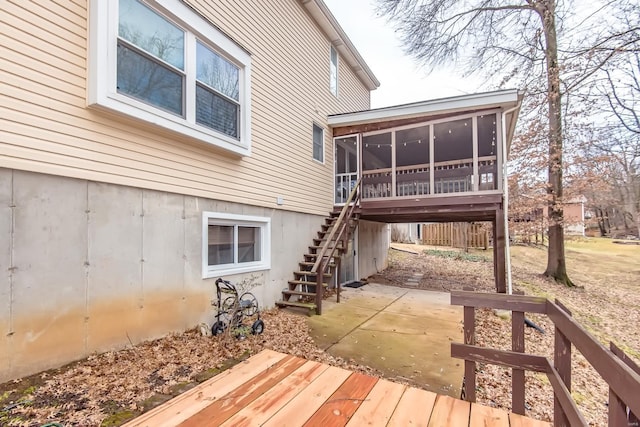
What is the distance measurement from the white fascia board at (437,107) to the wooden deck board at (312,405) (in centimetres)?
686

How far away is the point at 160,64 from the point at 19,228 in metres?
2.66

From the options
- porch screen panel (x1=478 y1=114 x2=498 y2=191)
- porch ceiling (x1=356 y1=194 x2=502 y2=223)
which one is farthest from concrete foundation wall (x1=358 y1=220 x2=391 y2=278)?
porch screen panel (x1=478 y1=114 x2=498 y2=191)

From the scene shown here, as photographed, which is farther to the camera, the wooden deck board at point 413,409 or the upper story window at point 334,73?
the upper story window at point 334,73

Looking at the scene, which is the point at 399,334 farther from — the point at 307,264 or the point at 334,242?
the point at 334,242

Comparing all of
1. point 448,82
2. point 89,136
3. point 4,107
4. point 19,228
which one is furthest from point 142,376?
point 448,82

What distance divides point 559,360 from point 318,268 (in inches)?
179

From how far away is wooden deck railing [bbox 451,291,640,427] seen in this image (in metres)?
1.19

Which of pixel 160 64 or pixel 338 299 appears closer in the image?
pixel 160 64

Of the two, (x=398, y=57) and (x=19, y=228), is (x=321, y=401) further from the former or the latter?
(x=398, y=57)

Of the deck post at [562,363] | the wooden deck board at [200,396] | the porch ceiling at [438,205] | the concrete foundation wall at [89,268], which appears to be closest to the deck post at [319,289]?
the concrete foundation wall at [89,268]

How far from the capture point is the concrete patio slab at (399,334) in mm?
3650

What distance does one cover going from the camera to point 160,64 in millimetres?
4207

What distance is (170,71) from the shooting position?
435 centimetres

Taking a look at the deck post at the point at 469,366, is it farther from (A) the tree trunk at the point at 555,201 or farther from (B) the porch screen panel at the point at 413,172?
(A) the tree trunk at the point at 555,201
